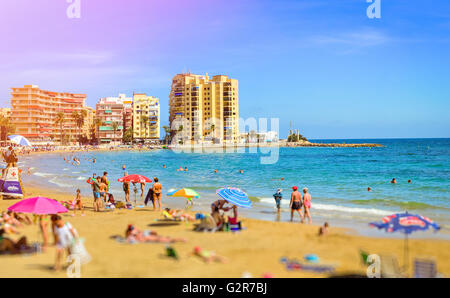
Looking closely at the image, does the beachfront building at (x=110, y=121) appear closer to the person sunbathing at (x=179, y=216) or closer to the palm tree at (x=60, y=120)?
the palm tree at (x=60, y=120)

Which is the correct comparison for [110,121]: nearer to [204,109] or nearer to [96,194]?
[204,109]

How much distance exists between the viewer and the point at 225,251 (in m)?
10.7

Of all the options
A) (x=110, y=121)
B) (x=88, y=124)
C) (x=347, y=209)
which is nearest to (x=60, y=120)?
(x=110, y=121)

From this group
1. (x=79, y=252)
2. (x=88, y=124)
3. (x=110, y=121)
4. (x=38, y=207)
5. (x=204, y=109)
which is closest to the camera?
(x=79, y=252)

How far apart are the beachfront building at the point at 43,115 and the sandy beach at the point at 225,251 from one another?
431ft

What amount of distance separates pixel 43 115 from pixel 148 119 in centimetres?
3883

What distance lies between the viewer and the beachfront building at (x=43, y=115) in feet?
444

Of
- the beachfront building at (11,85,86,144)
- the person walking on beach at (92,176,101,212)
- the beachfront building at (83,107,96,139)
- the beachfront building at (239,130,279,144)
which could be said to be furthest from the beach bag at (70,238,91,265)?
the beachfront building at (83,107,96,139)

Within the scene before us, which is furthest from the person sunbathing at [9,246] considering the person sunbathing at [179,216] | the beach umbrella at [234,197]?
the beach umbrella at [234,197]

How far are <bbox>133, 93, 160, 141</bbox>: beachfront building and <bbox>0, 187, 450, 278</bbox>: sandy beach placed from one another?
145 metres

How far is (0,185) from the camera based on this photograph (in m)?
20.0

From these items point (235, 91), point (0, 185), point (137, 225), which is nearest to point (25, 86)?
point (235, 91)

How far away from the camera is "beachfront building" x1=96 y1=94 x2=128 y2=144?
514 feet

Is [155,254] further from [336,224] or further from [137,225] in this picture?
[336,224]
